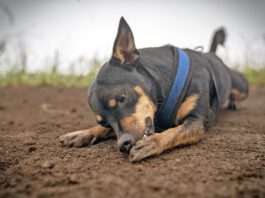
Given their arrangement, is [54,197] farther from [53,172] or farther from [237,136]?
[237,136]

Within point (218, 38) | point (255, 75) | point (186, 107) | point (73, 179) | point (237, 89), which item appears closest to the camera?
point (73, 179)

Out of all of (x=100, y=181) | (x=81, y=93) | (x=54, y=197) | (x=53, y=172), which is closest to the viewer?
(x=54, y=197)

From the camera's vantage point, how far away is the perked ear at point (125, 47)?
9.71ft

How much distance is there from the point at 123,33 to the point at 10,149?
1435 mm

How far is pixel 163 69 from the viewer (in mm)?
3299

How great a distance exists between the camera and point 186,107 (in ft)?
10.4

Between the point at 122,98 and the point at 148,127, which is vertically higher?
the point at 122,98

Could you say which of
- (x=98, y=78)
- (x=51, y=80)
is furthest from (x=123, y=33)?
(x=51, y=80)

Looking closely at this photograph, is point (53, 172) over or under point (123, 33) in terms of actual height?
under

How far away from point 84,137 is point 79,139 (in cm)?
6

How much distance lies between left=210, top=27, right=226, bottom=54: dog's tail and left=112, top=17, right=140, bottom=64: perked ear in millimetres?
2711

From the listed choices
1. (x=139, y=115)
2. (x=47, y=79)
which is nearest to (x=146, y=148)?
(x=139, y=115)

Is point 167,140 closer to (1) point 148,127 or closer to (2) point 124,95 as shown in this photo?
(1) point 148,127

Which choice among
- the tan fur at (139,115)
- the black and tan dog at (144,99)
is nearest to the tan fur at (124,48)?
the black and tan dog at (144,99)
